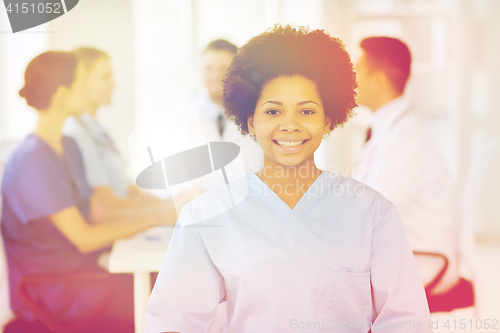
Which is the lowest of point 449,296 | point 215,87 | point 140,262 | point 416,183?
point 449,296

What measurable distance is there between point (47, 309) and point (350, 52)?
100 centimetres

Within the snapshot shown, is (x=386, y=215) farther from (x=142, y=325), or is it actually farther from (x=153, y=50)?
(x=153, y=50)

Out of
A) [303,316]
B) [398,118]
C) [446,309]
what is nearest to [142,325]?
[303,316]

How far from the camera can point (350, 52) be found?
110 centimetres

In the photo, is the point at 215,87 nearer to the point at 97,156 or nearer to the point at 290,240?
the point at 97,156

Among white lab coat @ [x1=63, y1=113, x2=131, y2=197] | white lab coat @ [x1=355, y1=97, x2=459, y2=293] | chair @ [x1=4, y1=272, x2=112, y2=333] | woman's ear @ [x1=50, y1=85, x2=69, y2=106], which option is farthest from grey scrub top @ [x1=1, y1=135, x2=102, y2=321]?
white lab coat @ [x1=355, y1=97, x2=459, y2=293]

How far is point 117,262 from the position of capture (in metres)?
0.95

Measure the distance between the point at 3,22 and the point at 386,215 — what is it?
139 centimetres

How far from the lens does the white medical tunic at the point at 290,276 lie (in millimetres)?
663

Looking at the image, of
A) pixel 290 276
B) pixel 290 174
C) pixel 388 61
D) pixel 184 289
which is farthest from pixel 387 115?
pixel 184 289

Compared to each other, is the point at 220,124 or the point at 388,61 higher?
the point at 388,61

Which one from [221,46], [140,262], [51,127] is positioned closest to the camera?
[140,262]

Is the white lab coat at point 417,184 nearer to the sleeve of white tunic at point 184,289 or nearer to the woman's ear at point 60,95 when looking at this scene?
the sleeve of white tunic at point 184,289

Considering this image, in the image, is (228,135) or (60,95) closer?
(228,135)
